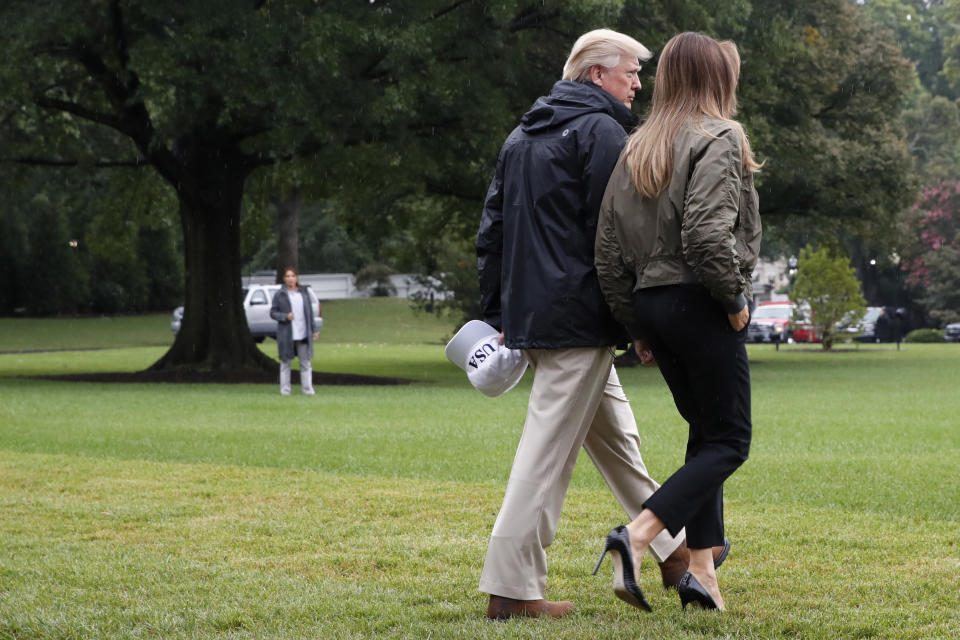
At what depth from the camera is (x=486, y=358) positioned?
4734 mm

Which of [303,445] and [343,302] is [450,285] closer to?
[303,445]

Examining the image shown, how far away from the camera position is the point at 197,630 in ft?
14.4

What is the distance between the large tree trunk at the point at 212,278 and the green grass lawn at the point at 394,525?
8225 mm

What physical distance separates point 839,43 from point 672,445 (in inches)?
770

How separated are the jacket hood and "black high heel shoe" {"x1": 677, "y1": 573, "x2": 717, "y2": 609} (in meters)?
1.72

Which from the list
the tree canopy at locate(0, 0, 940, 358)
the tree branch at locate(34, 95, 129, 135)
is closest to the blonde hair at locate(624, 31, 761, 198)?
the tree canopy at locate(0, 0, 940, 358)

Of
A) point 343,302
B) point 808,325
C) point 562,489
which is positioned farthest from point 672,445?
point 343,302

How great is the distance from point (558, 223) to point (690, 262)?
567 millimetres

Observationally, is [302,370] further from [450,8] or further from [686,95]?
[686,95]

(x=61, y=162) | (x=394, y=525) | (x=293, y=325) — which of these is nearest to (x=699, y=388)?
(x=394, y=525)

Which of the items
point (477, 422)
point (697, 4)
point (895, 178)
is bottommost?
point (477, 422)

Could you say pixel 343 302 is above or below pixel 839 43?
below

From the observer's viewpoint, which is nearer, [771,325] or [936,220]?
[771,325]

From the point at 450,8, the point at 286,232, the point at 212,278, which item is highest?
the point at 450,8
